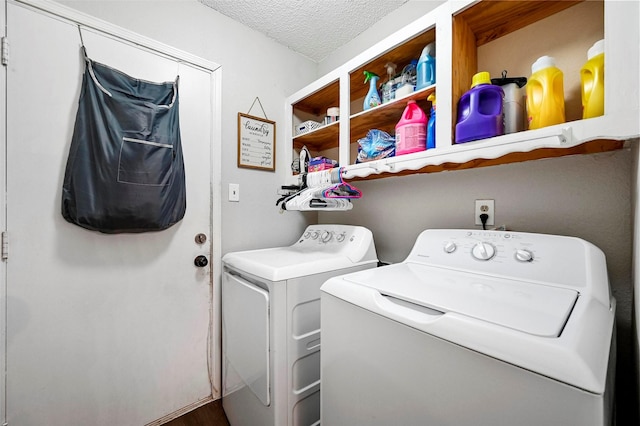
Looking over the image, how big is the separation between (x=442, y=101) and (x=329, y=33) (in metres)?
1.28

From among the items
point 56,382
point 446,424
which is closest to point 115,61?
point 56,382

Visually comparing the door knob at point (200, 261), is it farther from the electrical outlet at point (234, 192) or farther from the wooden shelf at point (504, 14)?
the wooden shelf at point (504, 14)

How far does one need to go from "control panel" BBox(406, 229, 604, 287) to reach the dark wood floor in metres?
1.52

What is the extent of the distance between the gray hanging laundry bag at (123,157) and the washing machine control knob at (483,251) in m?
1.57

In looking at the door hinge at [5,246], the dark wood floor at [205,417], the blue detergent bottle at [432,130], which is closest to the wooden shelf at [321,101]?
the blue detergent bottle at [432,130]

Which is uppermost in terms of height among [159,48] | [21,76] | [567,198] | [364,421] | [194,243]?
[159,48]

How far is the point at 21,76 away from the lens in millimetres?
1178

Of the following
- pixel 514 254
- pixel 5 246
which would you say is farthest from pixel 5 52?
pixel 514 254

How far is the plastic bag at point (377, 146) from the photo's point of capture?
1.47 meters

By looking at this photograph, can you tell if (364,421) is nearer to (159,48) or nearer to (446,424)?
(446,424)

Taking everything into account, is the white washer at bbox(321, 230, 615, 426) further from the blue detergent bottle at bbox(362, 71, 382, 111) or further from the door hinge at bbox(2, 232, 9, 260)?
the door hinge at bbox(2, 232, 9, 260)

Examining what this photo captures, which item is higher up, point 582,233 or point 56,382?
point 582,233

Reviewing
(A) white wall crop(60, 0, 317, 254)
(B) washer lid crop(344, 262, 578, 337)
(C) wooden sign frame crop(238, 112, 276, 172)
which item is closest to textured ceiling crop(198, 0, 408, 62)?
(A) white wall crop(60, 0, 317, 254)

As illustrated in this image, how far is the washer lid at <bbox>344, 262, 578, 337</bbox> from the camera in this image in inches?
24.2
